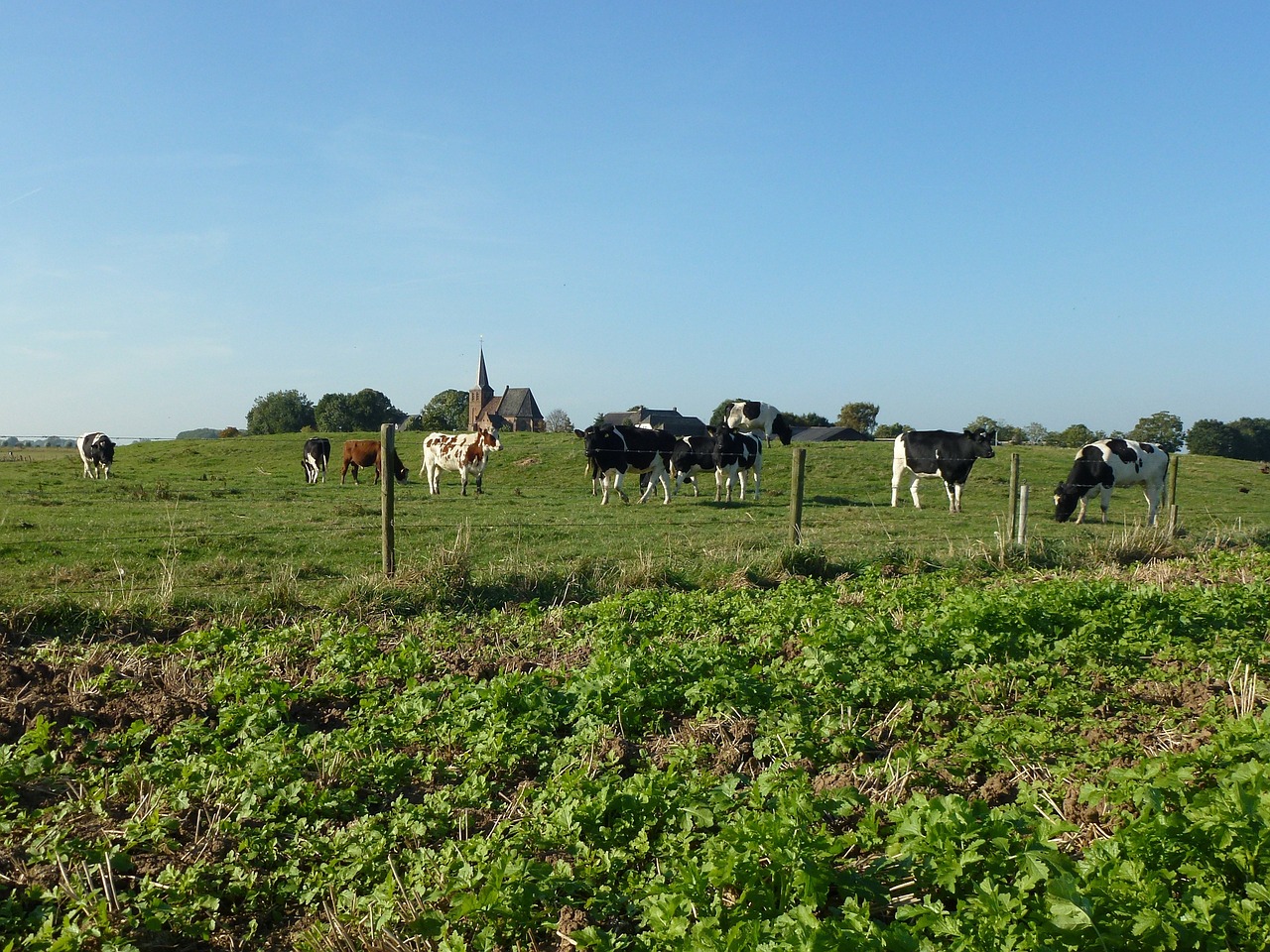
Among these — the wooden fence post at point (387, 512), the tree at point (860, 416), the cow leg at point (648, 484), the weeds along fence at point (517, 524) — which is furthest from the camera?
the tree at point (860, 416)

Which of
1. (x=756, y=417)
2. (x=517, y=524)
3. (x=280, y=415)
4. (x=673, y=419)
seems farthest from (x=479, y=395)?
(x=517, y=524)

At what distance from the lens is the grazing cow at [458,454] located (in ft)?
83.2

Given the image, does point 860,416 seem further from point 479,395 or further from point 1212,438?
point 479,395

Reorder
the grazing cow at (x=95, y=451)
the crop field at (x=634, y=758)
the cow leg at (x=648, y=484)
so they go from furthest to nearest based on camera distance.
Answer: the grazing cow at (x=95, y=451) → the cow leg at (x=648, y=484) → the crop field at (x=634, y=758)

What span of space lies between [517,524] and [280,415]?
3576 inches

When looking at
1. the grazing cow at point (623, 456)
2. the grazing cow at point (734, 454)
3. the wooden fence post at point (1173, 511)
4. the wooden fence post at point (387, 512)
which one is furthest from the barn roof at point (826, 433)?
the wooden fence post at point (387, 512)

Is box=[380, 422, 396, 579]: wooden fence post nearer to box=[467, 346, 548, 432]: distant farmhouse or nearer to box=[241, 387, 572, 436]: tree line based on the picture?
box=[241, 387, 572, 436]: tree line

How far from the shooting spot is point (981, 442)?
2316 cm

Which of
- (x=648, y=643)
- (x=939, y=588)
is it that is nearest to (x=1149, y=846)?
(x=648, y=643)

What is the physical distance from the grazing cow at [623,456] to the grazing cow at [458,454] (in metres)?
2.90

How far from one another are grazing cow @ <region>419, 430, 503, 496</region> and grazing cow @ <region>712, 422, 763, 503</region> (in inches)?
254

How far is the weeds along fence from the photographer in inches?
411

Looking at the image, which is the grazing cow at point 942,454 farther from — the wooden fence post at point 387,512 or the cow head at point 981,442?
the wooden fence post at point 387,512

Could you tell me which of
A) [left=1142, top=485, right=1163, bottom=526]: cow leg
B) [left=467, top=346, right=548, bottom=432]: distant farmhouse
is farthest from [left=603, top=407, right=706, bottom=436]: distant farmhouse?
[left=1142, top=485, right=1163, bottom=526]: cow leg
